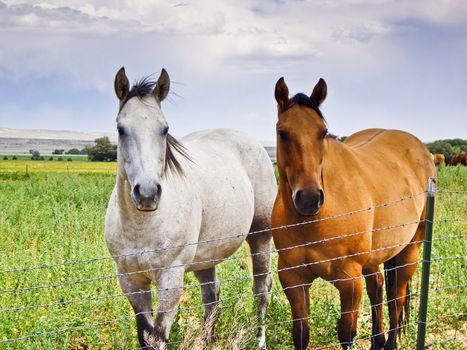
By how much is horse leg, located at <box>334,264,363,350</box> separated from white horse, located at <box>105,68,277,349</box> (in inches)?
24.3

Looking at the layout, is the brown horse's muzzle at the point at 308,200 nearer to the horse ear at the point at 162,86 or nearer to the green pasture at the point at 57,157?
the horse ear at the point at 162,86

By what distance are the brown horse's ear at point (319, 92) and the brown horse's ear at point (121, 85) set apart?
4.43 ft

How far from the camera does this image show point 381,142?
552 centimetres

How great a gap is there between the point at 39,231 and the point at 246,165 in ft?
16.0

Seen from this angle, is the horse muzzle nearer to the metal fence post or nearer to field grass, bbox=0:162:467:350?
field grass, bbox=0:162:467:350

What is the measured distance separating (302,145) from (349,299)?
1145 millimetres

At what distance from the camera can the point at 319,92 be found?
168 inches

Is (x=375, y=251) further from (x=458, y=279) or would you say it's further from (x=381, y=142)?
(x=458, y=279)

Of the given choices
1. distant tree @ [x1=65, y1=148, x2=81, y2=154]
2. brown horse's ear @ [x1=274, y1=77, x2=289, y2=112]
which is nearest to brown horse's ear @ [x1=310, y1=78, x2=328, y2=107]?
brown horse's ear @ [x1=274, y1=77, x2=289, y2=112]

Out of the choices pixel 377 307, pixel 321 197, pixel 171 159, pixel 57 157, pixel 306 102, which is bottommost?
pixel 377 307

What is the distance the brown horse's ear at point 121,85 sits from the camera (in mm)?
4215

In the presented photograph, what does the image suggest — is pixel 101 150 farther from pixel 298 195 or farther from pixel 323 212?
pixel 298 195

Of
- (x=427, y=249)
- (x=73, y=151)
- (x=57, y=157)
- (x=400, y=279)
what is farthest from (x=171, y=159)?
(x=73, y=151)

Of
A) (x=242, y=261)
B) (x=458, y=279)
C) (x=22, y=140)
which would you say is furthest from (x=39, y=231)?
(x=22, y=140)
